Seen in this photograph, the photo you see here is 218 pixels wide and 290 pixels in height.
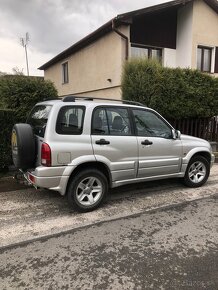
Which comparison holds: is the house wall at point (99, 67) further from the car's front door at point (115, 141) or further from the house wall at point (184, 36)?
the car's front door at point (115, 141)

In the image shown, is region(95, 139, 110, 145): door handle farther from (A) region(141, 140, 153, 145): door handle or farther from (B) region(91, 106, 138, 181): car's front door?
(A) region(141, 140, 153, 145): door handle

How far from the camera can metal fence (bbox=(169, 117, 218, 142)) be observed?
364 inches

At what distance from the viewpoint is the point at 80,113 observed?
4109mm

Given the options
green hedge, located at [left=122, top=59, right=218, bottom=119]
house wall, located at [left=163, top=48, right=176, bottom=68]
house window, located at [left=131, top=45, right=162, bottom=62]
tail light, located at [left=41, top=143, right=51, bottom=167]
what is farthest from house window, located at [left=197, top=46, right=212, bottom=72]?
tail light, located at [left=41, top=143, right=51, bottom=167]

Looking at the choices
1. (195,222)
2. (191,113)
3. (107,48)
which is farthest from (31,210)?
(107,48)

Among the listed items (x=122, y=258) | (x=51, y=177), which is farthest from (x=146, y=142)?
(x=122, y=258)

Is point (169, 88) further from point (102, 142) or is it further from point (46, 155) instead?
point (46, 155)

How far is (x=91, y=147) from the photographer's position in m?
4.12

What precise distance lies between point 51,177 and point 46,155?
0.35m

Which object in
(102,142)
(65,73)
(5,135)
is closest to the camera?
(102,142)

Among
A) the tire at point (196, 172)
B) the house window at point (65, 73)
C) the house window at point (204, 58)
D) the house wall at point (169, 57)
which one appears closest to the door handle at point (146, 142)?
the tire at point (196, 172)

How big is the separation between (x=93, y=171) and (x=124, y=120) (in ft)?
3.62

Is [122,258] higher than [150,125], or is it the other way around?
[150,125]

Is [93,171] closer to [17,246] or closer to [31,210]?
[31,210]
